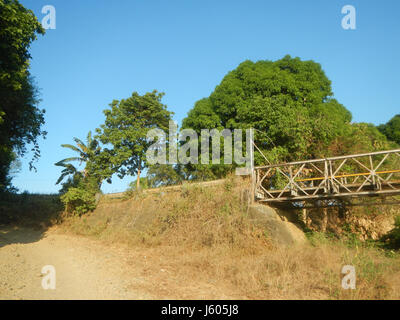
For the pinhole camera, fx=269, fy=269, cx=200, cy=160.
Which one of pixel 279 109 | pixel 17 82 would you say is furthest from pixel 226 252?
pixel 17 82

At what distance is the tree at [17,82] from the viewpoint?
952 cm

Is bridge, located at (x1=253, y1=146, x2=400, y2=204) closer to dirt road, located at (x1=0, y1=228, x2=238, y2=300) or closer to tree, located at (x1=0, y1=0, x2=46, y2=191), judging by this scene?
dirt road, located at (x1=0, y1=228, x2=238, y2=300)

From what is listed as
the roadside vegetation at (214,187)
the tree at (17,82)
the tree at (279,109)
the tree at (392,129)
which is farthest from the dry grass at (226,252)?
the tree at (392,129)

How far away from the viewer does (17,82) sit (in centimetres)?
973

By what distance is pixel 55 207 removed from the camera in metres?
19.2

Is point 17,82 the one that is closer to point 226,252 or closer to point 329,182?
point 226,252

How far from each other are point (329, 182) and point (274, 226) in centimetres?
269

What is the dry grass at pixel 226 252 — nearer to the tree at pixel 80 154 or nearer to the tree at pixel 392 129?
the tree at pixel 80 154

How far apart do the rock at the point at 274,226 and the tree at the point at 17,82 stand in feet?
31.5

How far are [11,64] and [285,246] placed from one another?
1206 centimetres

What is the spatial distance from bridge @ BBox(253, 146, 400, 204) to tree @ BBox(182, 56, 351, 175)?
1635 mm

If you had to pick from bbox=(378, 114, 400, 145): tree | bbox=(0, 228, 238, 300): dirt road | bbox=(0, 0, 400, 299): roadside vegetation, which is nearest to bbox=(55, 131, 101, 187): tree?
bbox=(0, 0, 400, 299): roadside vegetation

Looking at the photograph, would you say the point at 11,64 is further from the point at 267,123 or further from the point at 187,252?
the point at 267,123

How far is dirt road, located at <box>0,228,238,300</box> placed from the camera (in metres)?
6.23
